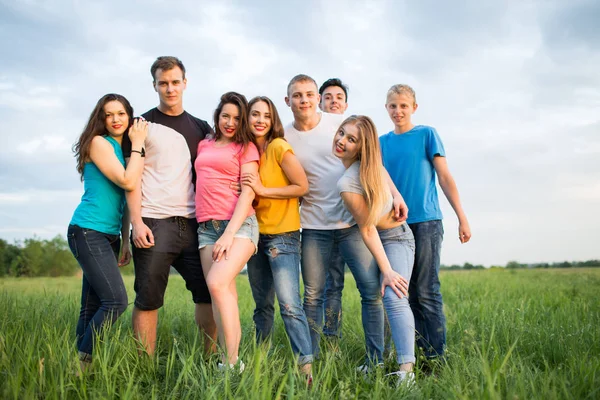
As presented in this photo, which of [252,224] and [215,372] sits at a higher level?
[252,224]

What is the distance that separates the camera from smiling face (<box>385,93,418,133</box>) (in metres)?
4.27

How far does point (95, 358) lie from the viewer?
3.27 metres

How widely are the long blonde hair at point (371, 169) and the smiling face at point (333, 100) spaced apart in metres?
1.87

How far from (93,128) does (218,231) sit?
1345 millimetres

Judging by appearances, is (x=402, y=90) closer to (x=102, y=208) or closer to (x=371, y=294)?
(x=371, y=294)

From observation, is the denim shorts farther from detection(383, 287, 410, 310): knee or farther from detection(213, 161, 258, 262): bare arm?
detection(383, 287, 410, 310): knee

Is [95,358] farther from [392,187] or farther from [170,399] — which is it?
[392,187]

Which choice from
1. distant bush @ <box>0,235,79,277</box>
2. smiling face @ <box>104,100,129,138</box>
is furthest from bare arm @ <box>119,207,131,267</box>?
distant bush @ <box>0,235,79,277</box>

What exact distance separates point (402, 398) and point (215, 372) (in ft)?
4.02

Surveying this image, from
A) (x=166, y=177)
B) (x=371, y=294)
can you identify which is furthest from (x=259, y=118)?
(x=371, y=294)

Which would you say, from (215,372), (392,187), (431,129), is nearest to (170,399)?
(215,372)

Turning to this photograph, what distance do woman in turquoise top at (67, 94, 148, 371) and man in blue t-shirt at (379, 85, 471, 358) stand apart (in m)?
2.23

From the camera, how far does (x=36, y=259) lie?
3528cm

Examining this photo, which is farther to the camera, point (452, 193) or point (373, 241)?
point (452, 193)
